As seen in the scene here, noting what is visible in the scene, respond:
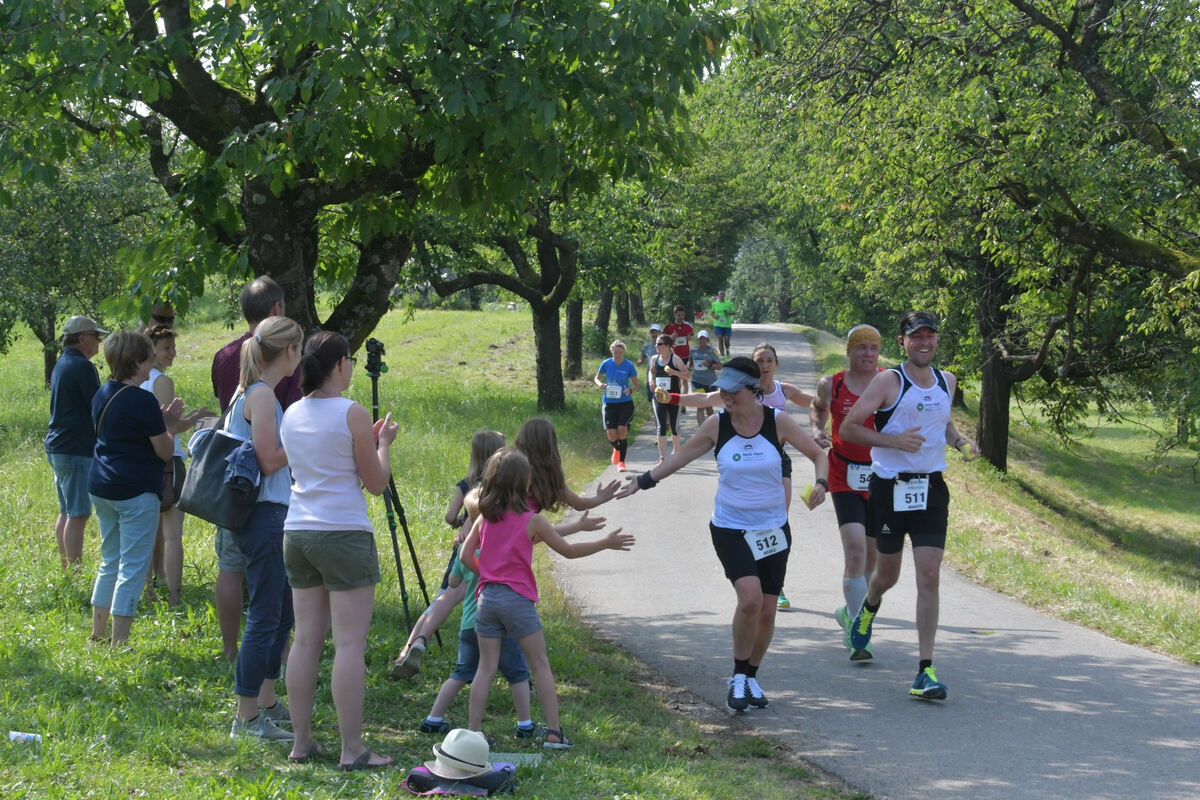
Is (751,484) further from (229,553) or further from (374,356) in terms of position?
(229,553)

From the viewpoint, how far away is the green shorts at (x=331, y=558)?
5105mm

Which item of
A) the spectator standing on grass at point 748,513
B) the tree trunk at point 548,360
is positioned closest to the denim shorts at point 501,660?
the spectator standing on grass at point 748,513

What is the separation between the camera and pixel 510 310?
5575cm

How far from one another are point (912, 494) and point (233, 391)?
3.93 metres

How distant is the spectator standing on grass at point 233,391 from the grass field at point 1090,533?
20.5ft

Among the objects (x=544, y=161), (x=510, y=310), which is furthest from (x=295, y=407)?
(x=510, y=310)

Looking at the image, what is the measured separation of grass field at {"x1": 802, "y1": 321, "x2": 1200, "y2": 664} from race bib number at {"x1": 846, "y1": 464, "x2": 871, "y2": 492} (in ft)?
8.16

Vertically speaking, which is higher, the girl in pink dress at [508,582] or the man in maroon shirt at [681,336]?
the man in maroon shirt at [681,336]

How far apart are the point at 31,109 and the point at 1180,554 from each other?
2049 centimetres

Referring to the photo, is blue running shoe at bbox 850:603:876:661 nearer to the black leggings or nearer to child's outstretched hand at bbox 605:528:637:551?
child's outstretched hand at bbox 605:528:637:551

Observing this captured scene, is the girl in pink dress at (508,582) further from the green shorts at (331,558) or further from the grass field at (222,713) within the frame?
the green shorts at (331,558)

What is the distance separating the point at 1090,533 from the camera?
68.4 ft

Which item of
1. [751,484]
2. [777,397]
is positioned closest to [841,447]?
[751,484]

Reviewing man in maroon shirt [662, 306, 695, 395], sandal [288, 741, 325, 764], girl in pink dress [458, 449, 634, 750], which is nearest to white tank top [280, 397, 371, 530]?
girl in pink dress [458, 449, 634, 750]
